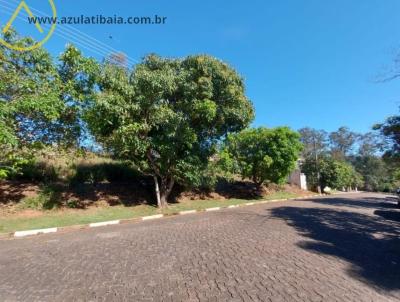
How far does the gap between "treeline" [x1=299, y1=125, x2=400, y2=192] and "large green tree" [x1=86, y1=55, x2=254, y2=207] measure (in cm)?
1454

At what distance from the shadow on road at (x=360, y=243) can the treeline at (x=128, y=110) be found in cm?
704

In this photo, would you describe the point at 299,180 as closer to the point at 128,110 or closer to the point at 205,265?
the point at 128,110

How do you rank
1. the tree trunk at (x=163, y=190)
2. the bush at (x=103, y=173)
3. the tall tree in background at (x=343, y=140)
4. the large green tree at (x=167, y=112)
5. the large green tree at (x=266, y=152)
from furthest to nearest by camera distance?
the tall tree in background at (x=343, y=140), the large green tree at (x=266, y=152), the bush at (x=103, y=173), the tree trunk at (x=163, y=190), the large green tree at (x=167, y=112)

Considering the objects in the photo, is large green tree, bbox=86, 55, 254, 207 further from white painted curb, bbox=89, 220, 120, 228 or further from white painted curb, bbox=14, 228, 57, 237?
white painted curb, bbox=14, 228, 57, 237

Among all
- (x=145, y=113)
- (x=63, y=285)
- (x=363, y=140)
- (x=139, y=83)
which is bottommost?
(x=63, y=285)

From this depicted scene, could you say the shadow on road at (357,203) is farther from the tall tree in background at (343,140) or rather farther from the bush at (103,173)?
the tall tree in background at (343,140)

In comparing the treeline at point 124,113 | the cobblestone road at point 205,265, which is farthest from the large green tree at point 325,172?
the cobblestone road at point 205,265

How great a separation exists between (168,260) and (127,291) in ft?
5.15

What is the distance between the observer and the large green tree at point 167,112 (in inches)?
527

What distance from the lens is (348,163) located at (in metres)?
65.2

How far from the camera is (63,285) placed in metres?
4.77

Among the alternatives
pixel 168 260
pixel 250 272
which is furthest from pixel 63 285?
Result: pixel 250 272

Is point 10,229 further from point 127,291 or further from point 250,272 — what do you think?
point 250,272

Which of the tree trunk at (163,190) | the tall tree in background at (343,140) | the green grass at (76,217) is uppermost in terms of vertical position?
the tall tree in background at (343,140)
